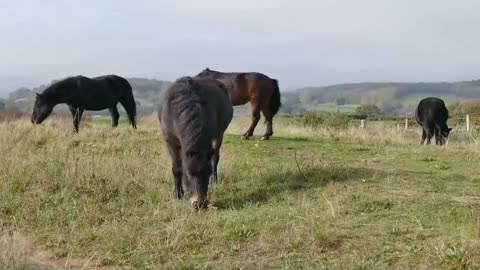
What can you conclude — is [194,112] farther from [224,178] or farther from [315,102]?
[315,102]

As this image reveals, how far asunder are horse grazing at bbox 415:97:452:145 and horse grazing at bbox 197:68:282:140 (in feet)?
23.3

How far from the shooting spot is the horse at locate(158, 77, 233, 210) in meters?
7.40

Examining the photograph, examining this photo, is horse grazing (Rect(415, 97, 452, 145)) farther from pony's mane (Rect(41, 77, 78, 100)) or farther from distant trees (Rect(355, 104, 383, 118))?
distant trees (Rect(355, 104, 383, 118))

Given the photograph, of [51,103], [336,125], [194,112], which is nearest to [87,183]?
[194,112]

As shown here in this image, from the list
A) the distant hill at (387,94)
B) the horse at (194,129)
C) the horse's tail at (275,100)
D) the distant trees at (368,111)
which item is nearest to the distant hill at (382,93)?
the distant hill at (387,94)

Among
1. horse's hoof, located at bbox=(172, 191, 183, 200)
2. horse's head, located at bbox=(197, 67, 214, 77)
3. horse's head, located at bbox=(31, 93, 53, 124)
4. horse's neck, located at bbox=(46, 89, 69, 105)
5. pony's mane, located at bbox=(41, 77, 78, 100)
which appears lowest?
horse's hoof, located at bbox=(172, 191, 183, 200)

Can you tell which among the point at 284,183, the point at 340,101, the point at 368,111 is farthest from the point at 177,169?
the point at 340,101

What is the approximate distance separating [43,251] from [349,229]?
3227mm

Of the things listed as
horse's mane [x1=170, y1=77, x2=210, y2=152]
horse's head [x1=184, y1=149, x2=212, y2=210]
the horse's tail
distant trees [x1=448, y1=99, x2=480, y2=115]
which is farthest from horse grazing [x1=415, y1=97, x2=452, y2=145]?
distant trees [x1=448, y1=99, x2=480, y2=115]

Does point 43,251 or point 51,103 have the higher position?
point 51,103

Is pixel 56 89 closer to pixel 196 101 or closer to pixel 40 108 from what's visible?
pixel 40 108

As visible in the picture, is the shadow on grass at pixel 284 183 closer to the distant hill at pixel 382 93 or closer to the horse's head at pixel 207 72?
the horse's head at pixel 207 72

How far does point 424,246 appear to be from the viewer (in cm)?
533

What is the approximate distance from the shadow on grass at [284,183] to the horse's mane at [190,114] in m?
0.96
